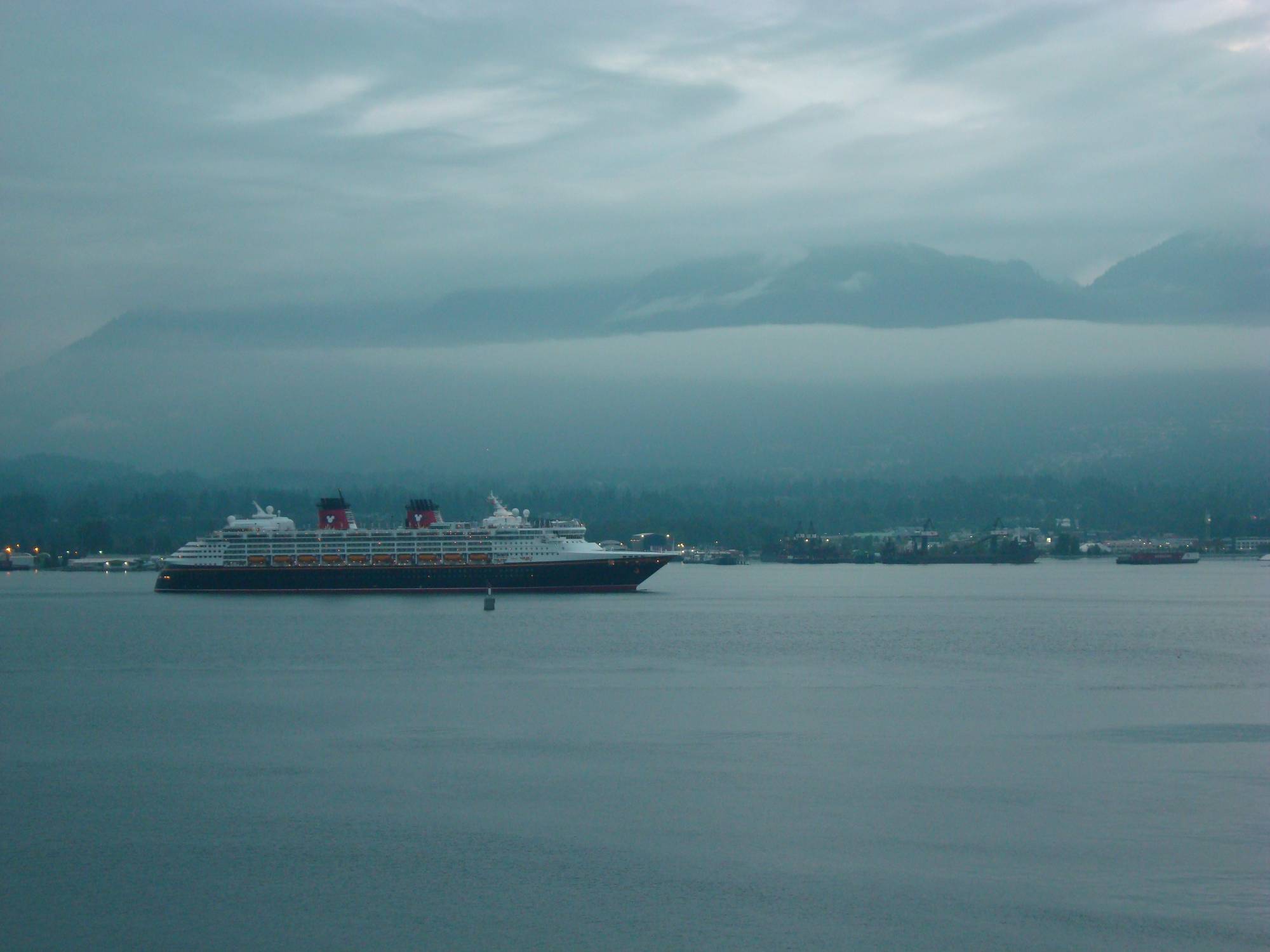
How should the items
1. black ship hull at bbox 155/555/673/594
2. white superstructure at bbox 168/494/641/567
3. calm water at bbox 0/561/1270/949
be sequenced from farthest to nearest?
1. white superstructure at bbox 168/494/641/567
2. black ship hull at bbox 155/555/673/594
3. calm water at bbox 0/561/1270/949

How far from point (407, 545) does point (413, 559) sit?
93 centimetres

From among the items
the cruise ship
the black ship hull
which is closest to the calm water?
the black ship hull

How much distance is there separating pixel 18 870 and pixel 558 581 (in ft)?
179

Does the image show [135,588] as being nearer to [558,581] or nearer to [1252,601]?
[558,581]

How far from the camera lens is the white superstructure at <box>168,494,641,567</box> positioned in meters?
72.7

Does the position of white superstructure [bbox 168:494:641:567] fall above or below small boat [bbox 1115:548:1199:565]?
above

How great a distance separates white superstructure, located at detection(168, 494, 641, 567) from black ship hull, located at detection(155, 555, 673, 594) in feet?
1.23

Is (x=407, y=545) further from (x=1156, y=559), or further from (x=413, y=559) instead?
(x=1156, y=559)

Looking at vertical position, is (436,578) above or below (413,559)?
below

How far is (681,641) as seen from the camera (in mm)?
47125

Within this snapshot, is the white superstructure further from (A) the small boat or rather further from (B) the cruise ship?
(A) the small boat

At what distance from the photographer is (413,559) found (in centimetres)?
7319

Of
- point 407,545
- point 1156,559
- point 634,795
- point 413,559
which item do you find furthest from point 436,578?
point 1156,559

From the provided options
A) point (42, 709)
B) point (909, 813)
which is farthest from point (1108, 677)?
point (42, 709)
